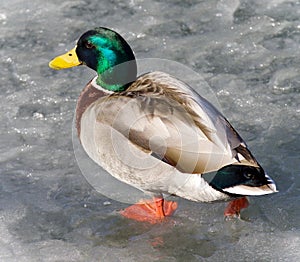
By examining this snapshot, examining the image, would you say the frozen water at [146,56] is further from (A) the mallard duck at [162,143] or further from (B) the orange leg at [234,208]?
(A) the mallard duck at [162,143]

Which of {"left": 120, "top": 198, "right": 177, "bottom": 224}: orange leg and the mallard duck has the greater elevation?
the mallard duck

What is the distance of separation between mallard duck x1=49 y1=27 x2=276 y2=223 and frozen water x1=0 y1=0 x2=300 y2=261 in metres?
0.20

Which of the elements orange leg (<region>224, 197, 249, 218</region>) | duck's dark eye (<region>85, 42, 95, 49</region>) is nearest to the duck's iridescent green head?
duck's dark eye (<region>85, 42, 95, 49</region>)

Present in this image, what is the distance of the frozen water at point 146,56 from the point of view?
149 inches

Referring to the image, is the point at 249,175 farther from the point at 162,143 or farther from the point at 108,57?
the point at 108,57

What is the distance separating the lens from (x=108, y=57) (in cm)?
420

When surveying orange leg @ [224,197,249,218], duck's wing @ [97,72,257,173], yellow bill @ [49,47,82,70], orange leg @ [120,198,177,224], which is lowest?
orange leg @ [120,198,177,224]

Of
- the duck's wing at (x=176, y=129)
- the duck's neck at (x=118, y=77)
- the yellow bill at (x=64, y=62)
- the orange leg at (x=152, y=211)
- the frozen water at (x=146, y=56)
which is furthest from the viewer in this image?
the yellow bill at (x=64, y=62)

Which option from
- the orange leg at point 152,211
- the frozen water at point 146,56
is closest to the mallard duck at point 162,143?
the orange leg at point 152,211

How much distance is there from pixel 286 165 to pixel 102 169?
1.11 metres

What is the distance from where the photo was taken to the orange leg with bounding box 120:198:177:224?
13.3ft

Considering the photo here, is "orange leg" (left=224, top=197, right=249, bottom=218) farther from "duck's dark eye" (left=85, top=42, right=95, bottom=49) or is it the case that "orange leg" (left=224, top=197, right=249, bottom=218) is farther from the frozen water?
"duck's dark eye" (left=85, top=42, right=95, bottom=49)

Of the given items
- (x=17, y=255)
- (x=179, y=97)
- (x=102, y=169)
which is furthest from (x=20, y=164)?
(x=179, y=97)

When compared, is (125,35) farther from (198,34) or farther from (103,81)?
(103,81)
